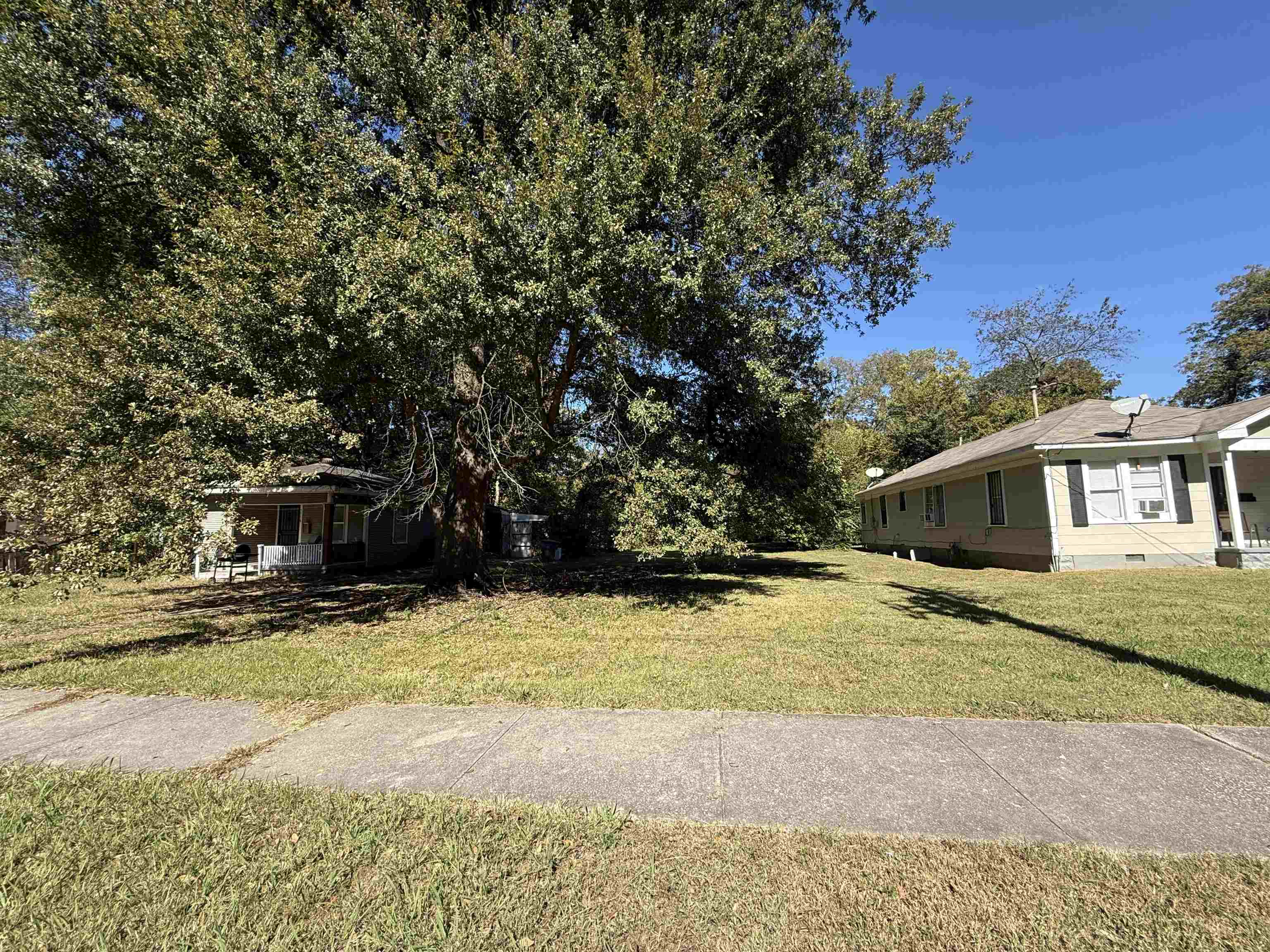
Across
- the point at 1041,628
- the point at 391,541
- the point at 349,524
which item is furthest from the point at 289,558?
the point at 1041,628

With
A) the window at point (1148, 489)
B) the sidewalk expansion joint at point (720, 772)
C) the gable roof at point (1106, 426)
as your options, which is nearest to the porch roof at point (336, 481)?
the sidewalk expansion joint at point (720, 772)

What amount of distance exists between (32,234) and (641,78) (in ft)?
35.8

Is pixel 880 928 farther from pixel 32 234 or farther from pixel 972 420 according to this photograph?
pixel 972 420

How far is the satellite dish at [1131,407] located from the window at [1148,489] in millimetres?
844

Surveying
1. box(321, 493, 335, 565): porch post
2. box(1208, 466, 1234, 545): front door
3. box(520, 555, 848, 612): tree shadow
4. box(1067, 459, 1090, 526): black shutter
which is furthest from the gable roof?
box(321, 493, 335, 565): porch post

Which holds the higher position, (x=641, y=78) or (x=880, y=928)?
(x=641, y=78)

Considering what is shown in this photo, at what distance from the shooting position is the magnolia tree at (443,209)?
7.55 m

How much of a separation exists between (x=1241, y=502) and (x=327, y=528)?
25789 mm

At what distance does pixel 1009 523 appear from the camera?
15.4m

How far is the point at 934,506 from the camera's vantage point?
66.5 ft

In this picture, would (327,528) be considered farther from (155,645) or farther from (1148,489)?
(1148,489)

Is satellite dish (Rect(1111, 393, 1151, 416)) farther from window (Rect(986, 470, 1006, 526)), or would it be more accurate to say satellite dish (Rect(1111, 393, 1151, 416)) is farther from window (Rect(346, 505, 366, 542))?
window (Rect(346, 505, 366, 542))

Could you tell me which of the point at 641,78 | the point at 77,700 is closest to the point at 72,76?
the point at 641,78

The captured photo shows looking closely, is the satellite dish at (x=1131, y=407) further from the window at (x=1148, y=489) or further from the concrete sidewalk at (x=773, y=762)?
the concrete sidewalk at (x=773, y=762)
